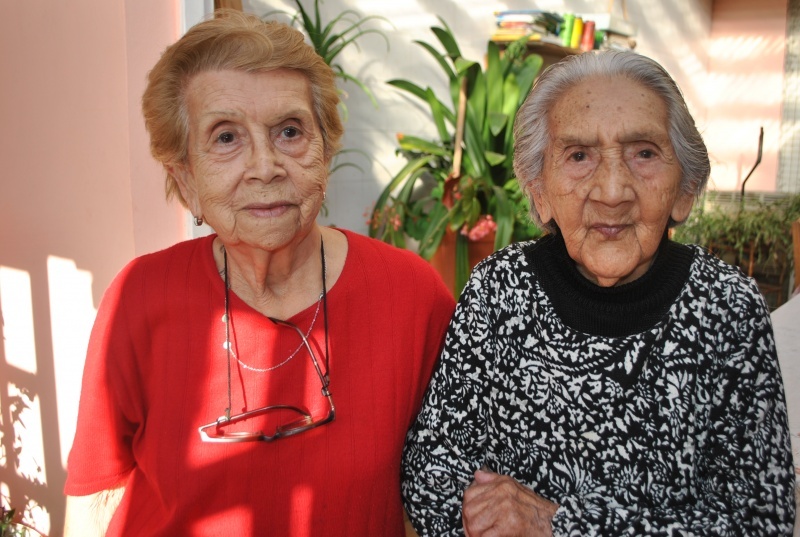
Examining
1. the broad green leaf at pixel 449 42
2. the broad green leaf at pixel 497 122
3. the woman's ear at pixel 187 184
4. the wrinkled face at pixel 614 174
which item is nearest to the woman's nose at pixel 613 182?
the wrinkled face at pixel 614 174

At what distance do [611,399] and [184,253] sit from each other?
90 cm

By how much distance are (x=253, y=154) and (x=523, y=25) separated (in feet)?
12.4

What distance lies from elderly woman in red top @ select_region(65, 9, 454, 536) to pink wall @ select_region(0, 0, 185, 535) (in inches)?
34.5

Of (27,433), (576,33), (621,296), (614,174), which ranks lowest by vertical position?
(27,433)

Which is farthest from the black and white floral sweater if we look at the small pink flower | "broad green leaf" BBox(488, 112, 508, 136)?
"broad green leaf" BBox(488, 112, 508, 136)

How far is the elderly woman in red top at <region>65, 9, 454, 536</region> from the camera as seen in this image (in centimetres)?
125

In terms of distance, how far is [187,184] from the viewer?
1.34 metres

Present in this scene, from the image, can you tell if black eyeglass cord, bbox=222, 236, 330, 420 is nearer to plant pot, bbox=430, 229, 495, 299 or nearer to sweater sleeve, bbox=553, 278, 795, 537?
sweater sleeve, bbox=553, 278, 795, 537

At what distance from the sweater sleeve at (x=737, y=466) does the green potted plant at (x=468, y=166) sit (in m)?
2.35

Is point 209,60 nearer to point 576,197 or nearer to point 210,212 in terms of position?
point 210,212

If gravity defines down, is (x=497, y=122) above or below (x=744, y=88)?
below

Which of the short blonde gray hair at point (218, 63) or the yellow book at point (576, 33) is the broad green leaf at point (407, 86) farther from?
the short blonde gray hair at point (218, 63)

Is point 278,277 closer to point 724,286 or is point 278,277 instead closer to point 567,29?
point 724,286

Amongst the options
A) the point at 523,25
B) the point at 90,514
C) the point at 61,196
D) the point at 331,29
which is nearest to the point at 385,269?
the point at 90,514
